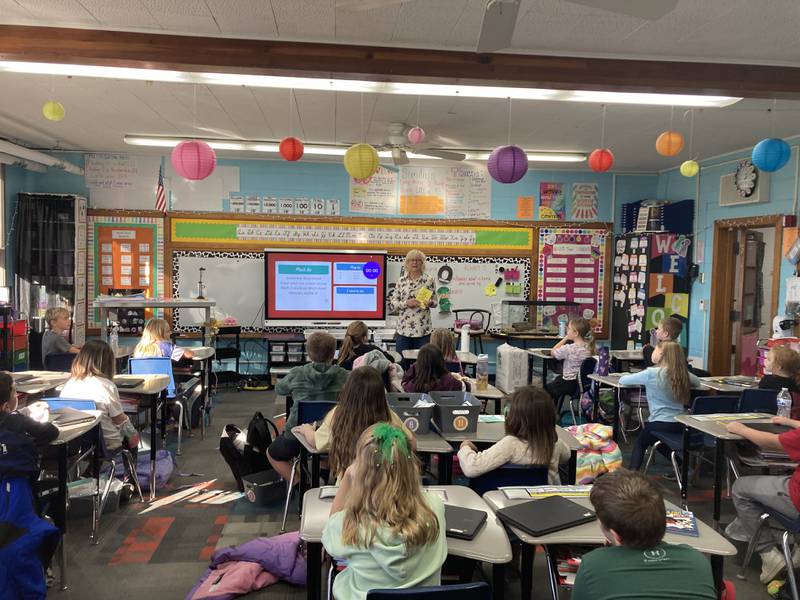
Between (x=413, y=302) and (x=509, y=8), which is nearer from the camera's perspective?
(x=509, y=8)

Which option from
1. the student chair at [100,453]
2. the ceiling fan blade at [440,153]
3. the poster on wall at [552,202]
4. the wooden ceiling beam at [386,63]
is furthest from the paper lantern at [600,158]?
the student chair at [100,453]

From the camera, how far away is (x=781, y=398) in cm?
386

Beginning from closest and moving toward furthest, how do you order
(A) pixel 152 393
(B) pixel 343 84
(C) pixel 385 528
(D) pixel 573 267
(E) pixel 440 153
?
(C) pixel 385 528 → (A) pixel 152 393 → (B) pixel 343 84 → (E) pixel 440 153 → (D) pixel 573 267

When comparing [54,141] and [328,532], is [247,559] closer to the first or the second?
[328,532]

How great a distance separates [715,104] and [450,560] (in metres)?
4.22

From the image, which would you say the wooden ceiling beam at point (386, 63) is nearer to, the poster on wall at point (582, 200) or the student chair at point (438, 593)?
the student chair at point (438, 593)

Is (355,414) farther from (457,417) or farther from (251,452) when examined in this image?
(251,452)

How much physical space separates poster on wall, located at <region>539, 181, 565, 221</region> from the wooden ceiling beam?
4.30 m

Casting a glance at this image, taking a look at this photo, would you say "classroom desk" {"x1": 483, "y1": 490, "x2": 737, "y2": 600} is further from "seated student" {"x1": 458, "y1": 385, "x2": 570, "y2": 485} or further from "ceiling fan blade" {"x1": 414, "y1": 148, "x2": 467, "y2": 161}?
"ceiling fan blade" {"x1": 414, "y1": 148, "x2": 467, "y2": 161}

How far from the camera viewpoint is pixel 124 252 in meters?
8.06

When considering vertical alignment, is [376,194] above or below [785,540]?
above

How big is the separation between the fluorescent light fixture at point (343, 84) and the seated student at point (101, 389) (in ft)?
6.31

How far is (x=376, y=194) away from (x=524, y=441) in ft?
20.1

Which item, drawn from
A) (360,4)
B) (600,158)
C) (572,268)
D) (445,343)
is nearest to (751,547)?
(445,343)
